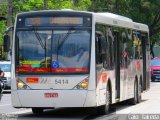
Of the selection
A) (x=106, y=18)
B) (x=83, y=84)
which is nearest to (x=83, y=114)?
(x=83, y=84)

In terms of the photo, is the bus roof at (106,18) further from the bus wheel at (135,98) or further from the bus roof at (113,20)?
the bus wheel at (135,98)

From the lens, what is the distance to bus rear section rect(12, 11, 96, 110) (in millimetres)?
17031

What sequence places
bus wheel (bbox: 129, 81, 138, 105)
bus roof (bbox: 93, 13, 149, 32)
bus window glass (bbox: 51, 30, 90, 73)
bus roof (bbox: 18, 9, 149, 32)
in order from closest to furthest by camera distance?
Answer: bus window glass (bbox: 51, 30, 90, 73)
bus roof (bbox: 18, 9, 149, 32)
bus roof (bbox: 93, 13, 149, 32)
bus wheel (bbox: 129, 81, 138, 105)

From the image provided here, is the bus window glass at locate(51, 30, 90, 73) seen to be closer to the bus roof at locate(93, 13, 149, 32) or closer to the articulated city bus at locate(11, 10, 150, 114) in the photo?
the articulated city bus at locate(11, 10, 150, 114)

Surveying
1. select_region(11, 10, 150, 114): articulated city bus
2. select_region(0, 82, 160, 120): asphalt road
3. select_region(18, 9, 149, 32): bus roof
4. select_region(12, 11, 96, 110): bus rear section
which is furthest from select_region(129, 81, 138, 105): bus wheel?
select_region(12, 11, 96, 110): bus rear section

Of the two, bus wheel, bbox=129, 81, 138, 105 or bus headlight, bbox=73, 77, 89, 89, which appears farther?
bus wheel, bbox=129, 81, 138, 105

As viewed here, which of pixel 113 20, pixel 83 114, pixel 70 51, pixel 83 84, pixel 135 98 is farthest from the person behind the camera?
pixel 135 98

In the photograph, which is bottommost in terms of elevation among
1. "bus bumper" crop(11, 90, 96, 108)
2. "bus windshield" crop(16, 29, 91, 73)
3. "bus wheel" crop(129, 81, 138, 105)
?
"bus wheel" crop(129, 81, 138, 105)

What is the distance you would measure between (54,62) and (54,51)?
0.31 metres

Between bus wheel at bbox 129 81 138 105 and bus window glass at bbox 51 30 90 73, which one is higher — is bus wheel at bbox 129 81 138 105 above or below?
below

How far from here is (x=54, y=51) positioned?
1727 centimetres

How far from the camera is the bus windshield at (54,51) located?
56.3 ft

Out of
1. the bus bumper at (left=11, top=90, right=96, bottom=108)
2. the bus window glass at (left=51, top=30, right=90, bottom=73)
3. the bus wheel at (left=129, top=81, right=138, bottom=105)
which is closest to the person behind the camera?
the bus bumper at (left=11, top=90, right=96, bottom=108)

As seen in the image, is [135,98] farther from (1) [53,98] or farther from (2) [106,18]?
(1) [53,98]
